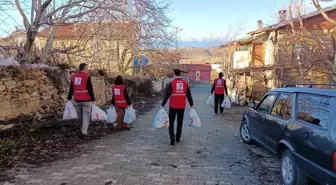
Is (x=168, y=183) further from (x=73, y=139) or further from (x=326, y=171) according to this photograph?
(x=73, y=139)

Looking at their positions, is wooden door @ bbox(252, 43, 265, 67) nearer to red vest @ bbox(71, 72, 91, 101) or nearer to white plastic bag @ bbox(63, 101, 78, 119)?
red vest @ bbox(71, 72, 91, 101)

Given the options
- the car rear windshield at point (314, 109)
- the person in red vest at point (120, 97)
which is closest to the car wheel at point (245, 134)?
the car rear windshield at point (314, 109)

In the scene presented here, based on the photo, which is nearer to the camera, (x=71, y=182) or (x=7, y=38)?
(x=71, y=182)

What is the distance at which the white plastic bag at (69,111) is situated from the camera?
763 centimetres

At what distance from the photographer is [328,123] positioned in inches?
149

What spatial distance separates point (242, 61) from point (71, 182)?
23.5 metres

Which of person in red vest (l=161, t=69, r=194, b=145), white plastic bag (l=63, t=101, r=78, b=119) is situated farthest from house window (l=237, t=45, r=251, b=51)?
white plastic bag (l=63, t=101, r=78, b=119)

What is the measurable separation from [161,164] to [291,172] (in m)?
2.27

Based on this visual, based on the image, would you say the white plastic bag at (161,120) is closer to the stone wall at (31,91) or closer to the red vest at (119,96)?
the red vest at (119,96)

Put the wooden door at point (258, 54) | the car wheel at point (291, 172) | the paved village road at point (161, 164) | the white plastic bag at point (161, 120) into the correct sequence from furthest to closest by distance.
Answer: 1. the wooden door at point (258, 54)
2. the white plastic bag at point (161, 120)
3. the paved village road at point (161, 164)
4. the car wheel at point (291, 172)

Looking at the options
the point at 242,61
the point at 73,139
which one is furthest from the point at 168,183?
the point at 242,61

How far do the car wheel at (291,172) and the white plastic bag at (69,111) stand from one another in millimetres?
5001

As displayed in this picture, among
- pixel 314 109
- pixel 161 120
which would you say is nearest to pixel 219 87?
pixel 161 120

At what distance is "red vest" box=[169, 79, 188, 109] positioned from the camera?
23.9 feet
